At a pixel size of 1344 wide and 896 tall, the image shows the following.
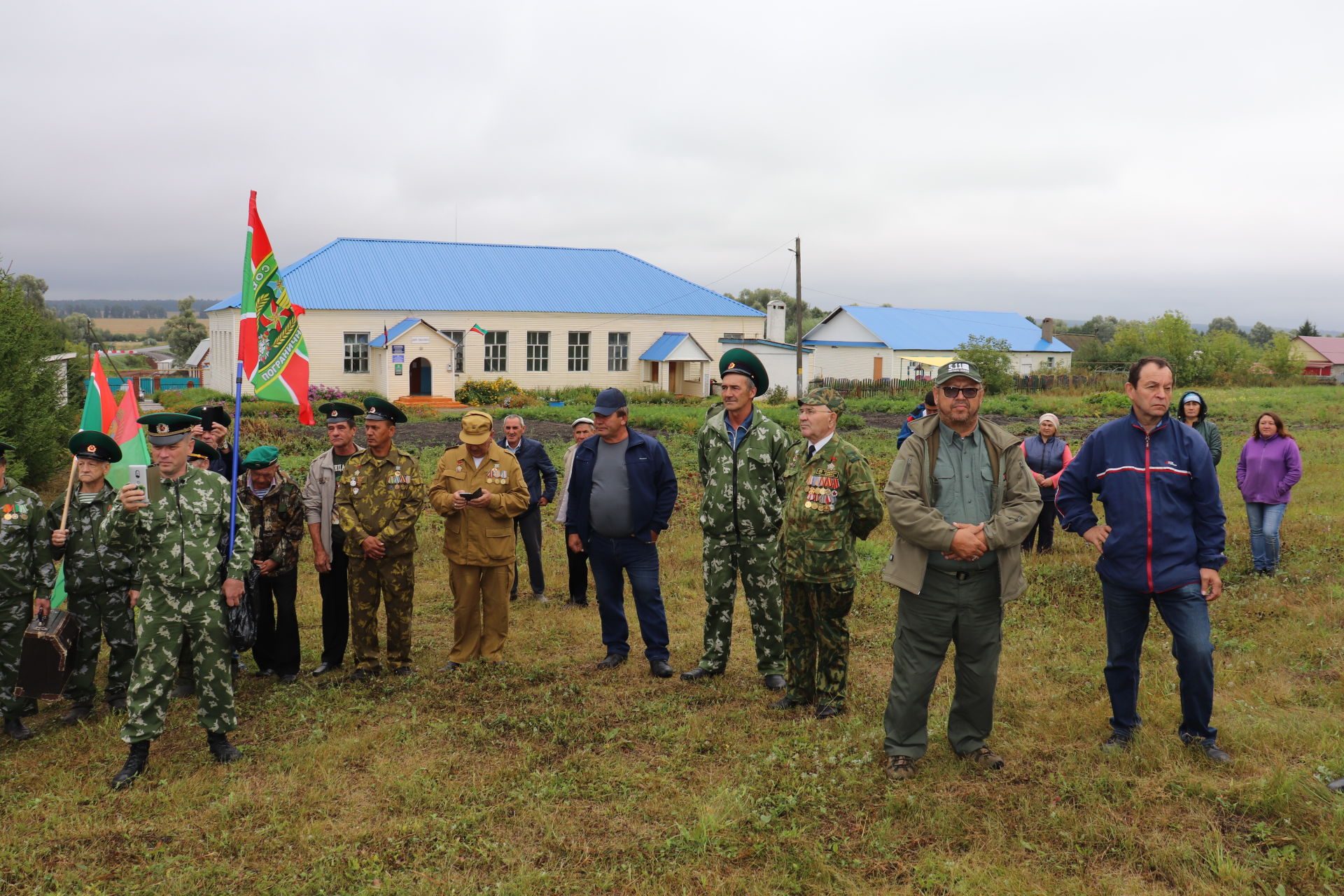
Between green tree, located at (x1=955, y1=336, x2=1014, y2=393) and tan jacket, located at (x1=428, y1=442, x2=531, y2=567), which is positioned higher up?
green tree, located at (x1=955, y1=336, x2=1014, y2=393)

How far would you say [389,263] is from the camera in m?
36.4

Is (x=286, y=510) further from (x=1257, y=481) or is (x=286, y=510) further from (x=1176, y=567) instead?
(x=1257, y=481)

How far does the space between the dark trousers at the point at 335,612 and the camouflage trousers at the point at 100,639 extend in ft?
3.97

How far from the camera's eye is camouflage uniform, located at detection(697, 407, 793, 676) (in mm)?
5828

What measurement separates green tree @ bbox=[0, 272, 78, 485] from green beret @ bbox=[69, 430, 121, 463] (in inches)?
455

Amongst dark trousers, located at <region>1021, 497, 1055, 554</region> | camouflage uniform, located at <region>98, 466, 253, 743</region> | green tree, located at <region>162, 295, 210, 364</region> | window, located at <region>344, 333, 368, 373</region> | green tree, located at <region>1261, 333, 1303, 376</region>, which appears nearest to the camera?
camouflage uniform, located at <region>98, 466, 253, 743</region>

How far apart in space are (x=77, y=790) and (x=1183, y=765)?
18.1 ft

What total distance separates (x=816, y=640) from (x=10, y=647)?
4.87m

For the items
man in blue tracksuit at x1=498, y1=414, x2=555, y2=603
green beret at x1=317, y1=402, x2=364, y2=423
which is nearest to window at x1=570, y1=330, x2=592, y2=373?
man in blue tracksuit at x1=498, y1=414, x2=555, y2=603

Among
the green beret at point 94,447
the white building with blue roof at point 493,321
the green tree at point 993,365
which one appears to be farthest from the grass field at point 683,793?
the green tree at point 993,365

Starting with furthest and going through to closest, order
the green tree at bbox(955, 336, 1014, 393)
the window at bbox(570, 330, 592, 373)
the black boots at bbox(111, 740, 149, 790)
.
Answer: the green tree at bbox(955, 336, 1014, 393) → the window at bbox(570, 330, 592, 373) → the black boots at bbox(111, 740, 149, 790)

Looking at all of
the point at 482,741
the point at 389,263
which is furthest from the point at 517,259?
the point at 482,741

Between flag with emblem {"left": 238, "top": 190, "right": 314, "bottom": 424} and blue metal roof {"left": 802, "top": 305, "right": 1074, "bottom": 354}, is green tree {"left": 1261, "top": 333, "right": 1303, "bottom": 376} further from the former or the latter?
flag with emblem {"left": 238, "top": 190, "right": 314, "bottom": 424}

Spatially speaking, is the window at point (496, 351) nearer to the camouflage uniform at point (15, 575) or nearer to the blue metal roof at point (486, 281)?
the blue metal roof at point (486, 281)
